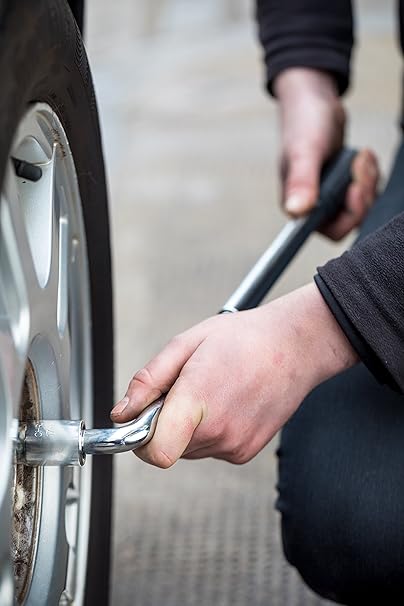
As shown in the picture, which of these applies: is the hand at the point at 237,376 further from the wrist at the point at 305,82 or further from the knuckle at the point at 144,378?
the wrist at the point at 305,82

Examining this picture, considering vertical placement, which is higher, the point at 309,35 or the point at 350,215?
the point at 309,35

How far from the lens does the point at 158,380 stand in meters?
0.68

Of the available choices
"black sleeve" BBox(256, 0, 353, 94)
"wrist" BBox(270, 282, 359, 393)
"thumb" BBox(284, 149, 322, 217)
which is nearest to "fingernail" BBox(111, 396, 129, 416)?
"wrist" BBox(270, 282, 359, 393)

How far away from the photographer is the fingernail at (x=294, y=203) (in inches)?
41.8

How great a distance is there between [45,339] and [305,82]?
636mm

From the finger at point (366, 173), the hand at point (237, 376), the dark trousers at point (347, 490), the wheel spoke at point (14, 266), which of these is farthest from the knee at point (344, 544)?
the finger at point (366, 173)

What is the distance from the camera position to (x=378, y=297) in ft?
2.29

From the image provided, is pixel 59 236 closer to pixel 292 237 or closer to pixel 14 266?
pixel 14 266

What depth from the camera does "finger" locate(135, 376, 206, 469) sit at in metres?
0.64

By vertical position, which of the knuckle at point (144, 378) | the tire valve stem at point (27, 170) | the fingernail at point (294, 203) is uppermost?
the fingernail at point (294, 203)

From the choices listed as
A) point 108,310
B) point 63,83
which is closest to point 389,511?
point 108,310

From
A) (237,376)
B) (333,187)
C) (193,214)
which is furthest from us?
(193,214)

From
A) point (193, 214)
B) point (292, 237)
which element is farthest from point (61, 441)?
point (193, 214)

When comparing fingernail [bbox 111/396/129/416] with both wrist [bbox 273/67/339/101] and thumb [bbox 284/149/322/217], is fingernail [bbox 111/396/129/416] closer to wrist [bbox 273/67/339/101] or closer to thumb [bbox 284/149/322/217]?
thumb [bbox 284/149/322/217]
